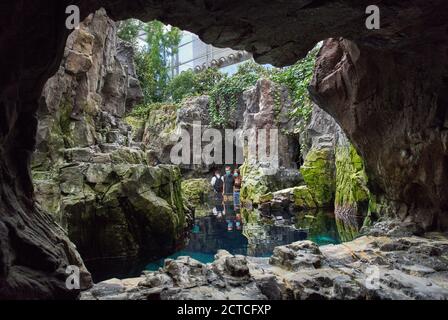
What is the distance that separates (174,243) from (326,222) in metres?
6.29

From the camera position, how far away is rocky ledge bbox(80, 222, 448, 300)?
4211 millimetres

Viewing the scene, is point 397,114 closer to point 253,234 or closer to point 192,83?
point 253,234

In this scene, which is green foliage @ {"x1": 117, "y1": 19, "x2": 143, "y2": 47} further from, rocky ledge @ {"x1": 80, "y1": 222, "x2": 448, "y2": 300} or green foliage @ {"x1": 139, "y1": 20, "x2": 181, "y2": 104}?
rocky ledge @ {"x1": 80, "y1": 222, "x2": 448, "y2": 300}

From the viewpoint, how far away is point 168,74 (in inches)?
1312

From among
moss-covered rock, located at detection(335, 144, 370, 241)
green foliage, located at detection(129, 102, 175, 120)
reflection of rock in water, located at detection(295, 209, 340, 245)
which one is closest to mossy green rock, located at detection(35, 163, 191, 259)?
reflection of rock in water, located at detection(295, 209, 340, 245)

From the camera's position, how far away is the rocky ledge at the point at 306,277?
4211mm

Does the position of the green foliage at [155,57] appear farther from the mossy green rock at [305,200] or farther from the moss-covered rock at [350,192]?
the moss-covered rock at [350,192]

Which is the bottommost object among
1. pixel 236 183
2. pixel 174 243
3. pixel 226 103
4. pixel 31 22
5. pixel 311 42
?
pixel 174 243

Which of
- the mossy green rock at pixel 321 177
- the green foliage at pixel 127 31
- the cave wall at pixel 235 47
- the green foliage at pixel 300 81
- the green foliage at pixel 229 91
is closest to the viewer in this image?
the cave wall at pixel 235 47

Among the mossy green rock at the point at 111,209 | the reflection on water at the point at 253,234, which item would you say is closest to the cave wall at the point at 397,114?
the reflection on water at the point at 253,234

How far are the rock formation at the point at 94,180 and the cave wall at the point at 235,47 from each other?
10.1 ft

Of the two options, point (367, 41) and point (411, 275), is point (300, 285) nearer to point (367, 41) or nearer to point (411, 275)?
point (411, 275)

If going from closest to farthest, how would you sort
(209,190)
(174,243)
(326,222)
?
A: (174,243), (326,222), (209,190)

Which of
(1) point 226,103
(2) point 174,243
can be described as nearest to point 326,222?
(2) point 174,243
